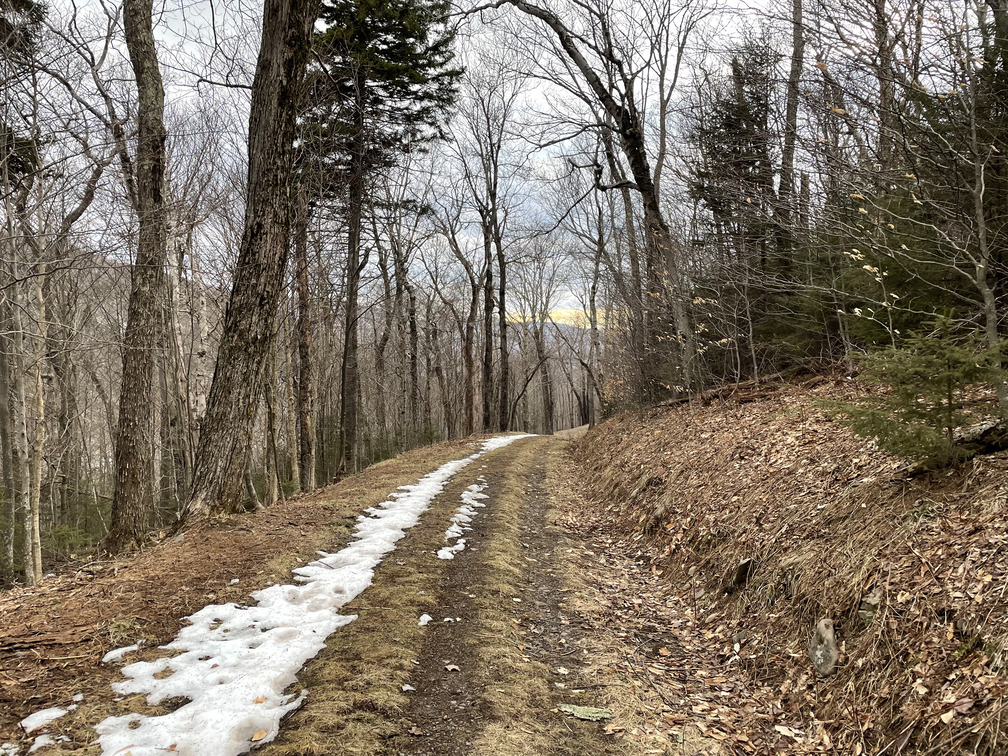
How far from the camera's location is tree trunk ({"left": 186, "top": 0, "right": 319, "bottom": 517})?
5.39m

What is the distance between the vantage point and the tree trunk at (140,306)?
7090 mm

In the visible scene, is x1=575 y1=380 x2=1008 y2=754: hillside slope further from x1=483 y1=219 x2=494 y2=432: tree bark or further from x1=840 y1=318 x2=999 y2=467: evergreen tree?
x1=483 y1=219 x2=494 y2=432: tree bark

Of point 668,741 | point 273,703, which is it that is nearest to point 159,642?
point 273,703

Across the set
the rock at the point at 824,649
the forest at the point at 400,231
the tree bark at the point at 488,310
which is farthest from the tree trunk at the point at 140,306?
the tree bark at the point at 488,310

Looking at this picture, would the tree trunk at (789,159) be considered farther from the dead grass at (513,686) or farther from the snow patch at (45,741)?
the snow patch at (45,741)

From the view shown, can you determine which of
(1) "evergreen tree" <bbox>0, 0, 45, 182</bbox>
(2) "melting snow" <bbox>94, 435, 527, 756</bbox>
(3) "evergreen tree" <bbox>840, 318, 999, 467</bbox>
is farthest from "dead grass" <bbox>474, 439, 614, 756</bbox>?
(1) "evergreen tree" <bbox>0, 0, 45, 182</bbox>

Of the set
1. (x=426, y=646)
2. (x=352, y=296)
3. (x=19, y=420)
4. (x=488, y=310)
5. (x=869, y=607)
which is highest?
(x=488, y=310)

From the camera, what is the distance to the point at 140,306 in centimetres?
720

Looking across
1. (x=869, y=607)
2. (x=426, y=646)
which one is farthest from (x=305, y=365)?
(x=869, y=607)

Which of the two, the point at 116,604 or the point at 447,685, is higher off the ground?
the point at 116,604

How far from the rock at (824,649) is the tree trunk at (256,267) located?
540 centimetres

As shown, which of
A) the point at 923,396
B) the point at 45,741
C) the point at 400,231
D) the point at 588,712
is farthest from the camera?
the point at 400,231

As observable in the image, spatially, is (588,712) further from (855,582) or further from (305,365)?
(305,365)

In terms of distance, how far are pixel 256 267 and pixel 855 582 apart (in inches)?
232
